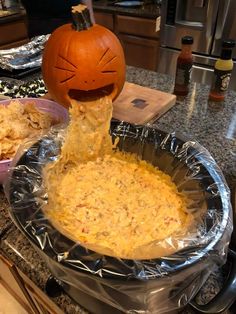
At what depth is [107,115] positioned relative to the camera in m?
0.72

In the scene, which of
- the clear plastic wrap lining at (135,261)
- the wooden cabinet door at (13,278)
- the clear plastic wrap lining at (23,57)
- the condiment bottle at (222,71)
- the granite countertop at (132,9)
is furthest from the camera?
the granite countertop at (132,9)

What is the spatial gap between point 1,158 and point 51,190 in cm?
17

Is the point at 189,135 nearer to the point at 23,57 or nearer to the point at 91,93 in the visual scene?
the point at 91,93

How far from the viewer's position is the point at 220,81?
95 cm

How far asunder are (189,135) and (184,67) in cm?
26

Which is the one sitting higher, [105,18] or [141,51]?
[105,18]

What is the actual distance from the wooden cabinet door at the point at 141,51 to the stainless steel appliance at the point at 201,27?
0.36 ft

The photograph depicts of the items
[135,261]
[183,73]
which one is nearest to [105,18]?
[183,73]

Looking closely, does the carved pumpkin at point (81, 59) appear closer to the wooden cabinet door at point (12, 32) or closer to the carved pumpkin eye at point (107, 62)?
the carved pumpkin eye at point (107, 62)

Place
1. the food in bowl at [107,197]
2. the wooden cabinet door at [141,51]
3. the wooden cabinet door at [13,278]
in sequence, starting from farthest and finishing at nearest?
the wooden cabinet door at [141,51], the wooden cabinet door at [13,278], the food in bowl at [107,197]

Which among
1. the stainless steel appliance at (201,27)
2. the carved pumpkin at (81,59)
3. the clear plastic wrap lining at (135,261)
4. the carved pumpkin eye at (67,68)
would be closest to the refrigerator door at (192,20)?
the stainless steel appliance at (201,27)

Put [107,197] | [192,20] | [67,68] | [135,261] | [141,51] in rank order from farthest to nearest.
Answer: [141,51], [192,20], [67,68], [107,197], [135,261]

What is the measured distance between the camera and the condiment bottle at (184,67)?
93 cm

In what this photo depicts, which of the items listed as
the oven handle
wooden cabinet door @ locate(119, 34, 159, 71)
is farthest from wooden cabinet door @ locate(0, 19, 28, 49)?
the oven handle
